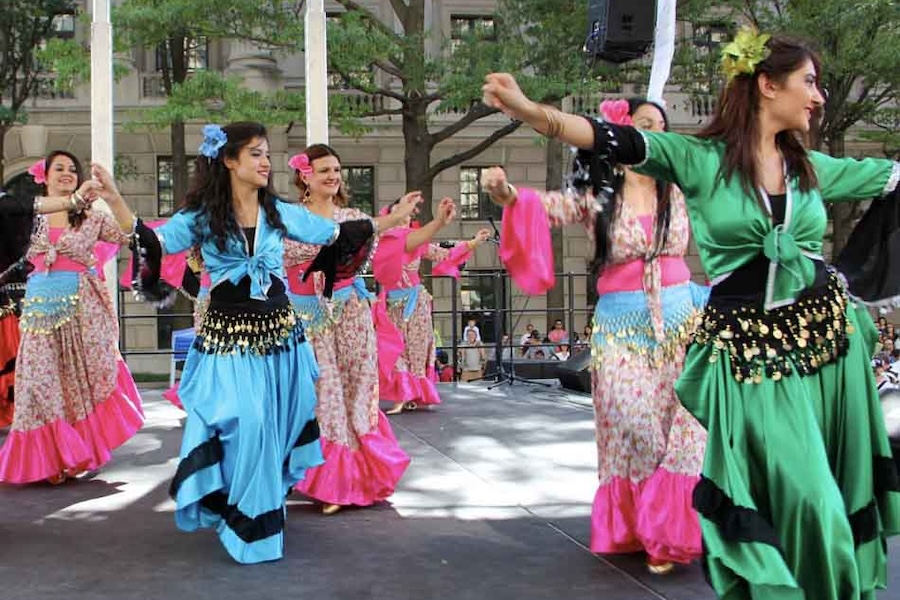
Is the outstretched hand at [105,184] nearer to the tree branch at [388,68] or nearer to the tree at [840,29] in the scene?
the tree branch at [388,68]

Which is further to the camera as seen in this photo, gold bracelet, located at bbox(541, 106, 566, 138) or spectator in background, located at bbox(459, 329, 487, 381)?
spectator in background, located at bbox(459, 329, 487, 381)

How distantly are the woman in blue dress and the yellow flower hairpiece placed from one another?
224cm

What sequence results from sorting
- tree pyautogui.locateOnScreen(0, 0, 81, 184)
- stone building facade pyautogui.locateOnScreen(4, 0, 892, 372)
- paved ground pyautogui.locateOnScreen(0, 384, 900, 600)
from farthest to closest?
1. stone building facade pyautogui.locateOnScreen(4, 0, 892, 372)
2. tree pyautogui.locateOnScreen(0, 0, 81, 184)
3. paved ground pyautogui.locateOnScreen(0, 384, 900, 600)

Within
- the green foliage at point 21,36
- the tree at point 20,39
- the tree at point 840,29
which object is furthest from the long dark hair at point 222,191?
the green foliage at point 21,36

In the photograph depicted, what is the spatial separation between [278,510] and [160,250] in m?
1.19

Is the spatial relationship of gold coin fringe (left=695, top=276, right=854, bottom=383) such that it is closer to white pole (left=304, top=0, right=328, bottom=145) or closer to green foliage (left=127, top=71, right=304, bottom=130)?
white pole (left=304, top=0, right=328, bottom=145)

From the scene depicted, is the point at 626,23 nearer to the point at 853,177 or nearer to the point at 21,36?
the point at 853,177

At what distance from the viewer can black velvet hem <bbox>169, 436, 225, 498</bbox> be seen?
14.7 ft

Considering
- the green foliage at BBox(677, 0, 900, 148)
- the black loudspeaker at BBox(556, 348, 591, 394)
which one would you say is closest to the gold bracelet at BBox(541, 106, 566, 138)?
the black loudspeaker at BBox(556, 348, 591, 394)

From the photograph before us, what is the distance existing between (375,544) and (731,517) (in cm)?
218

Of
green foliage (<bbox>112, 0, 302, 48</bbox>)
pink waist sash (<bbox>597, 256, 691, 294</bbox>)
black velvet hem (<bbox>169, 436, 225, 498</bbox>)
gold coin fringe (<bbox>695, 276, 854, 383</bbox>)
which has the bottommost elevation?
black velvet hem (<bbox>169, 436, 225, 498</bbox>)

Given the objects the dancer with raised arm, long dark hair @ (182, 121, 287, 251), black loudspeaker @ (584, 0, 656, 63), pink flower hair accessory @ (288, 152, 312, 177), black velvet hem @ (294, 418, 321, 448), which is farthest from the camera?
black loudspeaker @ (584, 0, 656, 63)

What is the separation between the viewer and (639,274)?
4434 mm

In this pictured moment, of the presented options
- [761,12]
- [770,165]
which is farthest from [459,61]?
[770,165]
